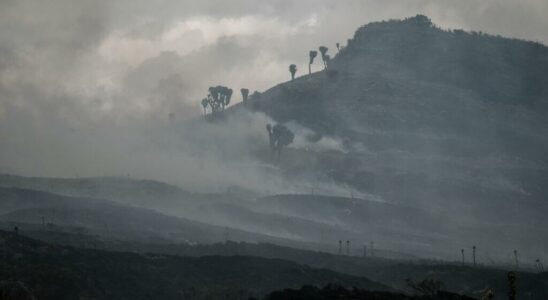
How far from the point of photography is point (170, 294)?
15462 centimetres

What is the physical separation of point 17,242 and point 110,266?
1959 cm

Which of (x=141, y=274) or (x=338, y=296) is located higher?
(x=141, y=274)

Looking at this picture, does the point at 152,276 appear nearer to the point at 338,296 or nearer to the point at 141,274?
the point at 141,274

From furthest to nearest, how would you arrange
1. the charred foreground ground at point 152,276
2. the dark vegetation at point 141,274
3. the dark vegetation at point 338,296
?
1. the dark vegetation at point 141,274
2. the charred foreground ground at point 152,276
3. the dark vegetation at point 338,296

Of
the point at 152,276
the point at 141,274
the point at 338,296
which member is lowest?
the point at 338,296

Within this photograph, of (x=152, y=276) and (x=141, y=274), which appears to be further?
(x=141, y=274)

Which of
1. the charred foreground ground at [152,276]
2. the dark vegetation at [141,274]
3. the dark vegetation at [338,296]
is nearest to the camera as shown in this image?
the dark vegetation at [338,296]

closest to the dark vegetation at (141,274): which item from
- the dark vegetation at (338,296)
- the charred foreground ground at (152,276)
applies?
the charred foreground ground at (152,276)

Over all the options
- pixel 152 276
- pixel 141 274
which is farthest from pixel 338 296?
pixel 141 274

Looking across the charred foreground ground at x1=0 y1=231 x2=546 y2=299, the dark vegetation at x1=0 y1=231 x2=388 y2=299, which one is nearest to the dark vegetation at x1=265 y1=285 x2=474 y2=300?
the charred foreground ground at x1=0 y1=231 x2=546 y2=299

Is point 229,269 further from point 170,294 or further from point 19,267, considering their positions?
point 19,267

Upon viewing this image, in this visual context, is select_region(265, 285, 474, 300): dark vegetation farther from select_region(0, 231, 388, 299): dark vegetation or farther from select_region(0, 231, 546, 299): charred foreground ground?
select_region(0, 231, 388, 299): dark vegetation

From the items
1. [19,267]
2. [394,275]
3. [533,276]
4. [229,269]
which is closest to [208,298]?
[229,269]

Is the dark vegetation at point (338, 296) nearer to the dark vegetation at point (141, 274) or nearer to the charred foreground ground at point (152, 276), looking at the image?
the charred foreground ground at point (152, 276)
